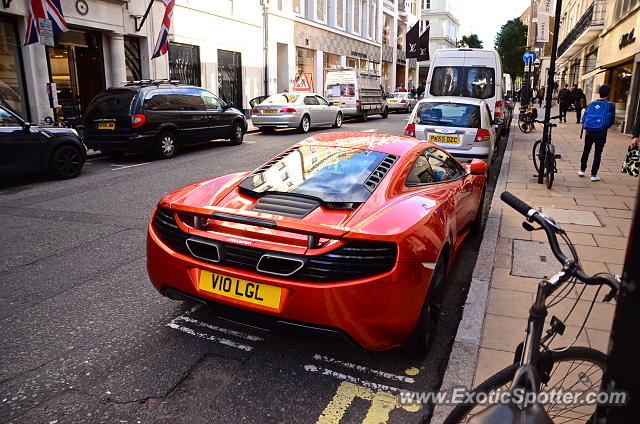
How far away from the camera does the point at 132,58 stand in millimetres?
19203

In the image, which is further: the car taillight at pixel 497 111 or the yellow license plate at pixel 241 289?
the car taillight at pixel 497 111

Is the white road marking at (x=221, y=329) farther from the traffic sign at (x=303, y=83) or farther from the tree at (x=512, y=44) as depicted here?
the tree at (x=512, y=44)

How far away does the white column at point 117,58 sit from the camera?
→ 17.8 metres

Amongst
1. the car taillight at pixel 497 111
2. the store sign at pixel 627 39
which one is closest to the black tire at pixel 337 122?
the car taillight at pixel 497 111

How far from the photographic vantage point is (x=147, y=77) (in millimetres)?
19406

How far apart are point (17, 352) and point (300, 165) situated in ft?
7.74

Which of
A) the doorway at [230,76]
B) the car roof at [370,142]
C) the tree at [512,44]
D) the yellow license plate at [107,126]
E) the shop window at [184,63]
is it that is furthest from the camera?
the tree at [512,44]

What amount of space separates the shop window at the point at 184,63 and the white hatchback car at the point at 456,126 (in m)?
14.1

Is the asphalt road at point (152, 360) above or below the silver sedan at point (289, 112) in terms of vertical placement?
below

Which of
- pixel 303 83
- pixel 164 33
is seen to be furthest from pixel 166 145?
pixel 303 83

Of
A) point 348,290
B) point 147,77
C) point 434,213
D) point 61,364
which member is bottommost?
point 61,364

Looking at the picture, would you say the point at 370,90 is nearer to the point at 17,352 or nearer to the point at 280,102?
the point at 280,102

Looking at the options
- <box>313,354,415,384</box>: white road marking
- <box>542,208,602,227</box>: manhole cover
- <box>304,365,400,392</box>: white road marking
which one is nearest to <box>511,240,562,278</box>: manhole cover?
<box>542,208,602,227</box>: manhole cover

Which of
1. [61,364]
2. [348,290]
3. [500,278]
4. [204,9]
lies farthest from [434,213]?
[204,9]
